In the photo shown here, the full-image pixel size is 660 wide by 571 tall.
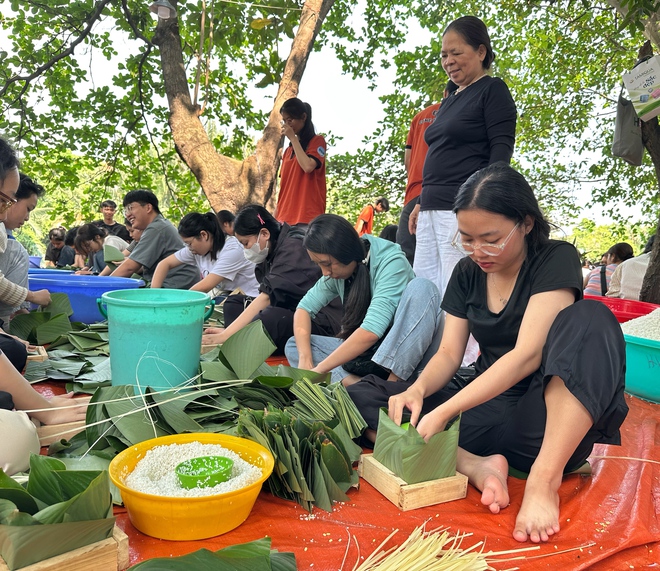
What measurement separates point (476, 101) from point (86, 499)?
2085 mm

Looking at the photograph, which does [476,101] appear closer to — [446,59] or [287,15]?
[446,59]

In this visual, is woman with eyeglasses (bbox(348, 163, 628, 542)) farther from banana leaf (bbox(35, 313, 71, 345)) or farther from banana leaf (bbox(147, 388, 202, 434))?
banana leaf (bbox(35, 313, 71, 345))

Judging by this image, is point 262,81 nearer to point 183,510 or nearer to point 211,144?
point 211,144

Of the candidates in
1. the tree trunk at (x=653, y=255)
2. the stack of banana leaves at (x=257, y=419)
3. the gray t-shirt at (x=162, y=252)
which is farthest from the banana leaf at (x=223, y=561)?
the tree trunk at (x=653, y=255)

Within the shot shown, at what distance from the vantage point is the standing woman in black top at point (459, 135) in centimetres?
228

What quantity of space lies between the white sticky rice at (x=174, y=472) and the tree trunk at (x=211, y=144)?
3757mm

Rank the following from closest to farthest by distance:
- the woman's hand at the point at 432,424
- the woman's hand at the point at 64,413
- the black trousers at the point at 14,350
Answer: the woman's hand at the point at 432,424, the woman's hand at the point at 64,413, the black trousers at the point at 14,350

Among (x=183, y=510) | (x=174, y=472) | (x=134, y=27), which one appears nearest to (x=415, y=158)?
(x=174, y=472)

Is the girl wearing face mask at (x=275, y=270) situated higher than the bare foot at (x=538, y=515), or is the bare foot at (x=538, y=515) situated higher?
the girl wearing face mask at (x=275, y=270)

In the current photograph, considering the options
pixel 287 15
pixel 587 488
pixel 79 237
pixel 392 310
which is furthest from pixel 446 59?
pixel 79 237

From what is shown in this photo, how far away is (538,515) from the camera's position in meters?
1.21

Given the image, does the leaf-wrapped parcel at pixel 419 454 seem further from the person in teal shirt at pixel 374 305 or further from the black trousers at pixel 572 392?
the person in teal shirt at pixel 374 305

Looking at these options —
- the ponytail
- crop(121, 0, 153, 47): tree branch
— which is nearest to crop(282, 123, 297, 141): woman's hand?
the ponytail

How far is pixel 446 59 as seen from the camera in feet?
7.73
